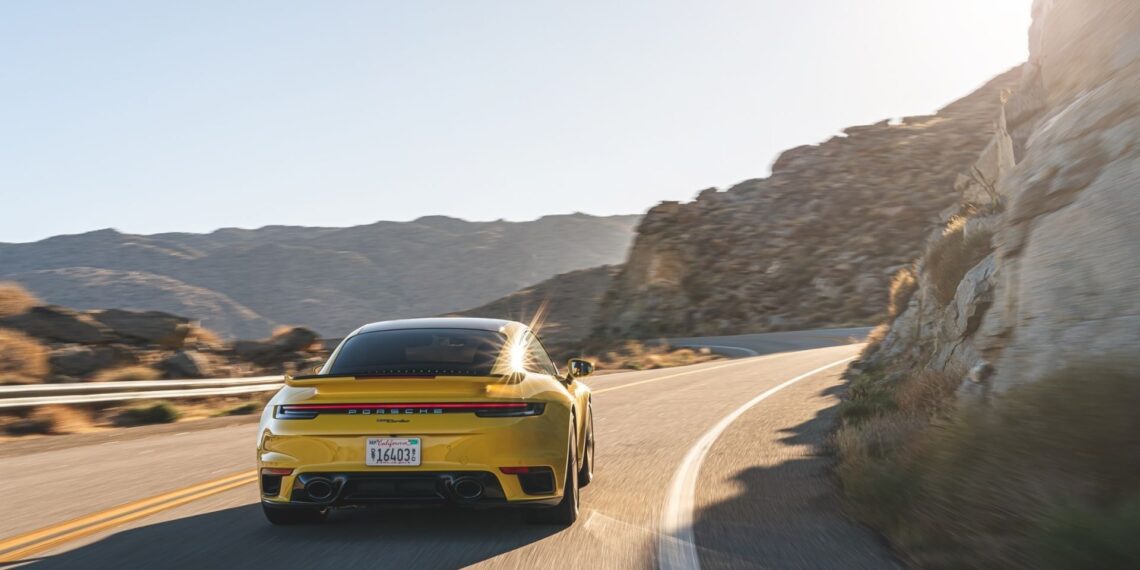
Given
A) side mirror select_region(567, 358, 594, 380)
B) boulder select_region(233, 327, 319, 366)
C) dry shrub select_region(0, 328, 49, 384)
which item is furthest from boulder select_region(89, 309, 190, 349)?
side mirror select_region(567, 358, 594, 380)

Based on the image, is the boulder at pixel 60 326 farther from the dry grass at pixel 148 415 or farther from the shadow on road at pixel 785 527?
the shadow on road at pixel 785 527

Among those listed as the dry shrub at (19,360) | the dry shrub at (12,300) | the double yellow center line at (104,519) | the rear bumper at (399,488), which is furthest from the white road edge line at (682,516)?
the dry shrub at (12,300)

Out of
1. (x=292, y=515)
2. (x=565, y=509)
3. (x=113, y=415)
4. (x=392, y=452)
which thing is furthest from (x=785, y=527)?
(x=113, y=415)

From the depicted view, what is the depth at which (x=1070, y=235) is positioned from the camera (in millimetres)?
8195

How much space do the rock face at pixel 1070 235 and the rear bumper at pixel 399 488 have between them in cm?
352

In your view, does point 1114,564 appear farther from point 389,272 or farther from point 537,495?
point 389,272

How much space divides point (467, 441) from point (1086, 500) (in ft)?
10.8

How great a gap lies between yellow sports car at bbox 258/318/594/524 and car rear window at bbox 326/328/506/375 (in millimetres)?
466

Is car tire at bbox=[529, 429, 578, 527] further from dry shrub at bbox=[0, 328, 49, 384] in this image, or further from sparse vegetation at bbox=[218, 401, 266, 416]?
dry shrub at bbox=[0, 328, 49, 384]

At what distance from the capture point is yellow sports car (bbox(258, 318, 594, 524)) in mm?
5957

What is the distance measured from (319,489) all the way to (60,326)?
20806 millimetres

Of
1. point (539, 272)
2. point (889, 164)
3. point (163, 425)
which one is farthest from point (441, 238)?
point (163, 425)

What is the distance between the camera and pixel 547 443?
247 inches

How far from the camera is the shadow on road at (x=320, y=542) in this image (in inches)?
221
